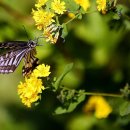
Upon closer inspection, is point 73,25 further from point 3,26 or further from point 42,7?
point 42,7

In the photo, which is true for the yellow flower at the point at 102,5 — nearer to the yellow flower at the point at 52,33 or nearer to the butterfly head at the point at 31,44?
the yellow flower at the point at 52,33

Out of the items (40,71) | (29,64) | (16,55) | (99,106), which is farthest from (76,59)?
(40,71)

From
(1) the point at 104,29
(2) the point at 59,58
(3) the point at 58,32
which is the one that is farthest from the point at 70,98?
(1) the point at 104,29

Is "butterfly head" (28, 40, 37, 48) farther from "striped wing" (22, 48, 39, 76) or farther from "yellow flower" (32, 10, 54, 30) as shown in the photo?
"yellow flower" (32, 10, 54, 30)

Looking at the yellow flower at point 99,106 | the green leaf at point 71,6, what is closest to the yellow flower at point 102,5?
the green leaf at point 71,6

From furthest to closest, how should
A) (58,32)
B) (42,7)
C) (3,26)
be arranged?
(3,26), (42,7), (58,32)

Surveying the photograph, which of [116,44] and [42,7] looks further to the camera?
[116,44]
